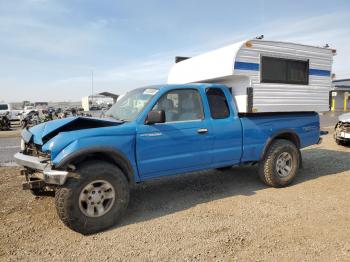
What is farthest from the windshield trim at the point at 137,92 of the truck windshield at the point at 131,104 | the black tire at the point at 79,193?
the black tire at the point at 79,193

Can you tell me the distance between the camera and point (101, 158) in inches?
178

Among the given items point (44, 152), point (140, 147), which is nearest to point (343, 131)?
point (140, 147)

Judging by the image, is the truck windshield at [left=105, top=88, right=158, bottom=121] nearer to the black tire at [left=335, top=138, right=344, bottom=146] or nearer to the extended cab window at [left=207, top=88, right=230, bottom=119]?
the extended cab window at [left=207, top=88, right=230, bottom=119]

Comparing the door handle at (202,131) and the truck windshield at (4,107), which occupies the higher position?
the truck windshield at (4,107)

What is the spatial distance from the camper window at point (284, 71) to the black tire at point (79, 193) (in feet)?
10.6

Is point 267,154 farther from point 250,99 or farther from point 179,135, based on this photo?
point 179,135

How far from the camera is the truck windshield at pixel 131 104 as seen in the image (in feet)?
16.3

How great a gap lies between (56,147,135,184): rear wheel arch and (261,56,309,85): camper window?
3002 mm

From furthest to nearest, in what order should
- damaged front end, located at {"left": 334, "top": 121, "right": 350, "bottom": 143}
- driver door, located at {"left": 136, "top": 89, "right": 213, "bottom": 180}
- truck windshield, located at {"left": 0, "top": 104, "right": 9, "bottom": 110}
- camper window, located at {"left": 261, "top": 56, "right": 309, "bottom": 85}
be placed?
truck windshield, located at {"left": 0, "top": 104, "right": 9, "bottom": 110}
damaged front end, located at {"left": 334, "top": 121, "right": 350, "bottom": 143}
camper window, located at {"left": 261, "top": 56, "right": 309, "bottom": 85}
driver door, located at {"left": 136, "top": 89, "right": 213, "bottom": 180}

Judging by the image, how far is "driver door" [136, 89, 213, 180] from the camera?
15.5ft

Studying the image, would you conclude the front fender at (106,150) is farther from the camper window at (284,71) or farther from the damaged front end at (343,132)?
the damaged front end at (343,132)

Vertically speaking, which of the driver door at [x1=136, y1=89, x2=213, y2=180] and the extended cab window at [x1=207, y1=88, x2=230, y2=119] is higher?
the extended cab window at [x1=207, y1=88, x2=230, y2=119]

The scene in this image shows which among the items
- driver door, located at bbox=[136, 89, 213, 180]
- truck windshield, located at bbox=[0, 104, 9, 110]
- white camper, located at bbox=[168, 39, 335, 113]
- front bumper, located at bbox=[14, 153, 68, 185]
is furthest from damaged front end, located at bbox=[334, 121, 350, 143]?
truck windshield, located at bbox=[0, 104, 9, 110]

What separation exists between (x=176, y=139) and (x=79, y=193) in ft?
5.26
